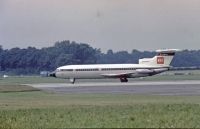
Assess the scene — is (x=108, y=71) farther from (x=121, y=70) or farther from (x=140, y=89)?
(x=140, y=89)

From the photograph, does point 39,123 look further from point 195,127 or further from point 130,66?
point 130,66

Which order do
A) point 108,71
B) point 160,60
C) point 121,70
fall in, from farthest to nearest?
1. point 160,60
2. point 108,71
3. point 121,70

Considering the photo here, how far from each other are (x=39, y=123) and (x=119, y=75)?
2879 inches

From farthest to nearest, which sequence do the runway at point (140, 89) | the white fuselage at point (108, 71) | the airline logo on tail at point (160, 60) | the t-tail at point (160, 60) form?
the airline logo on tail at point (160, 60) → the t-tail at point (160, 60) → the white fuselage at point (108, 71) → the runway at point (140, 89)

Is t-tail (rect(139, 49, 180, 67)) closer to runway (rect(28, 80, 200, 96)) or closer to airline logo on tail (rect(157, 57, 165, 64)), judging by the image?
airline logo on tail (rect(157, 57, 165, 64))

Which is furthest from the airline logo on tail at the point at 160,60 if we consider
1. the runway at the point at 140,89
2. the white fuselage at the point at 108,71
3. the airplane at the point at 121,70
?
the runway at the point at 140,89

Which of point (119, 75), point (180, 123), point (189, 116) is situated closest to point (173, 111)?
point (189, 116)

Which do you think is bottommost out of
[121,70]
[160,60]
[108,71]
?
[108,71]

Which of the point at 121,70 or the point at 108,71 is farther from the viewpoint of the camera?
the point at 108,71

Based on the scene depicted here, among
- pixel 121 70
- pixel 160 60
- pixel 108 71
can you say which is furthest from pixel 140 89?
pixel 160 60

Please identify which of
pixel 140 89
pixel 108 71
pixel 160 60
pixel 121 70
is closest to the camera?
pixel 140 89

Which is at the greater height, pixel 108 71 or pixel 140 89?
pixel 108 71

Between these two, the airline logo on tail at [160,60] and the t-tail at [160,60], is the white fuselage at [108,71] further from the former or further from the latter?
the airline logo on tail at [160,60]

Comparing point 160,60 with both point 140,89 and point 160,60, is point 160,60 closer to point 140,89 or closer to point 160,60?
point 160,60
